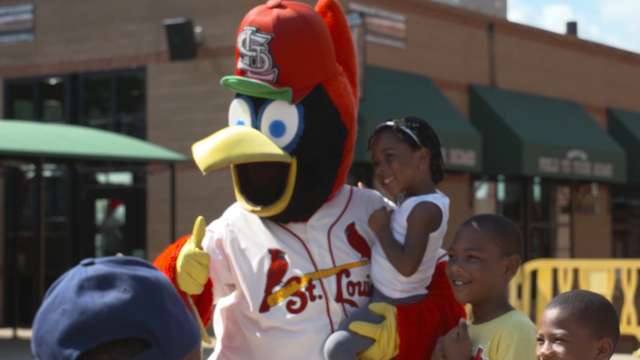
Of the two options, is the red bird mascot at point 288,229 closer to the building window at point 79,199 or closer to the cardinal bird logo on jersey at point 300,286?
the cardinal bird logo on jersey at point 300,286

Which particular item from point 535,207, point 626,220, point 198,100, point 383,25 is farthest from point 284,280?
point 626,220

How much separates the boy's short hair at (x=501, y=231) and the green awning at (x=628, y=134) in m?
18.8

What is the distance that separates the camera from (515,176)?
19.6 m

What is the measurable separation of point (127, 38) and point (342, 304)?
43.0 feet

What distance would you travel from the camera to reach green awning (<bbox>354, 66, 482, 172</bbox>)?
15359 mm

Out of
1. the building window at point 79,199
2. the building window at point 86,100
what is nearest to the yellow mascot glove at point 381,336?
the building window at point 79,199

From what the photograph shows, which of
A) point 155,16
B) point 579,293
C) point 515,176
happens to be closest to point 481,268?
point 579,293

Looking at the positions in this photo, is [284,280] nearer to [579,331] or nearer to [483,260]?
[483,260]

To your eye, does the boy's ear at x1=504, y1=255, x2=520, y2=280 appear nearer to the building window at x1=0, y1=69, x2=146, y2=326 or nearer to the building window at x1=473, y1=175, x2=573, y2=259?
the building window at x1=0, y1=69, x2=146, y2=326

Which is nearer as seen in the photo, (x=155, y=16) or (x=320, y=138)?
(x=320, y=138)

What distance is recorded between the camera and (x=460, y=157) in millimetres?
17078

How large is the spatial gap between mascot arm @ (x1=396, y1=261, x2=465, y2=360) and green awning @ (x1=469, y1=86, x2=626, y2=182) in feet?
47.0

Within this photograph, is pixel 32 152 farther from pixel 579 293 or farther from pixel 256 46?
pixel 579 293

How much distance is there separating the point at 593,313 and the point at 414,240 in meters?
0.80
